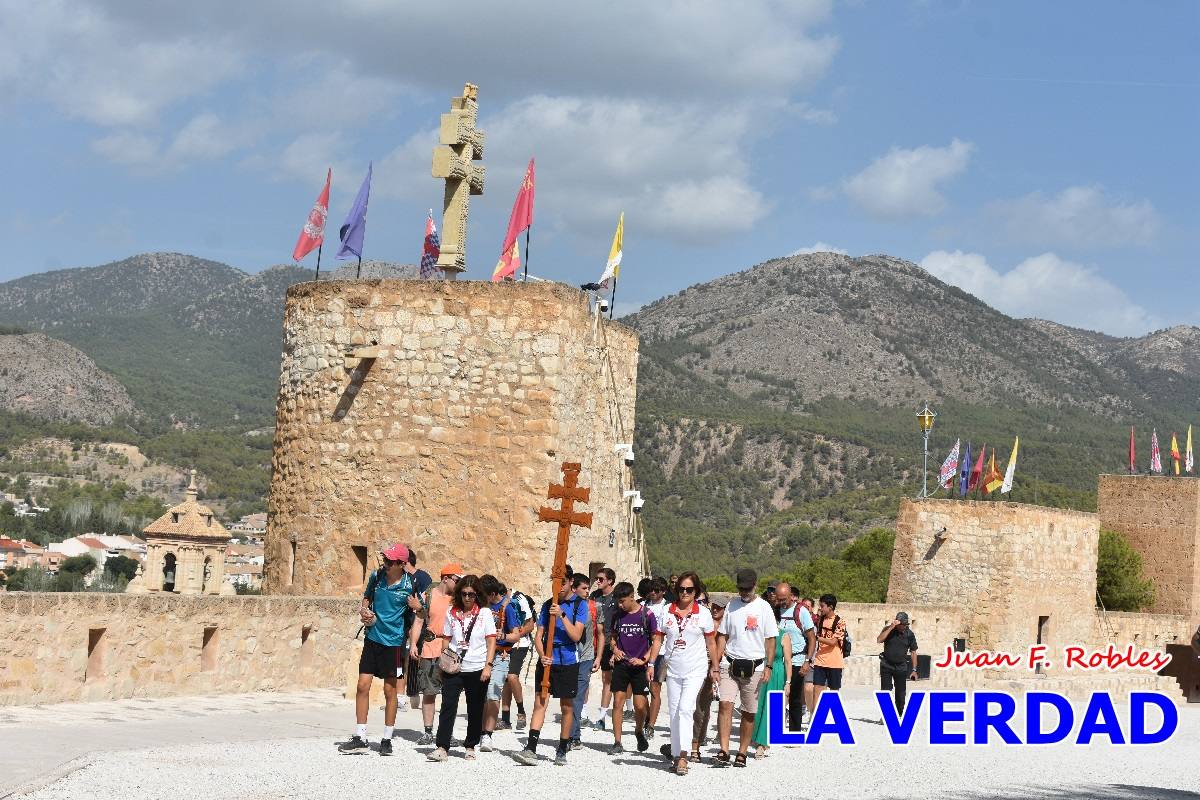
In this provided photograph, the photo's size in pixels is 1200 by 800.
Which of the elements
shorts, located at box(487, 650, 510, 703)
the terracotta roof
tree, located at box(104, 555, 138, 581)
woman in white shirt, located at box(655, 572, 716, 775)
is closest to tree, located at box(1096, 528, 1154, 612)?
the terracotta roof

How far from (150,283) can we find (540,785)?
176317 millimetres

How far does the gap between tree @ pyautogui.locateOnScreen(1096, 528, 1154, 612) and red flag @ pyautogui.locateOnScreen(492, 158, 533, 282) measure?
29928 mm

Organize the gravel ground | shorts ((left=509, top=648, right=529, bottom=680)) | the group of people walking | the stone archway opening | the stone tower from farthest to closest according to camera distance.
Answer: the stone archway opening → the stone tower → shorts ((left=509, top=648, right=529, bottom=680)) → the group of people walking → the gravel ground

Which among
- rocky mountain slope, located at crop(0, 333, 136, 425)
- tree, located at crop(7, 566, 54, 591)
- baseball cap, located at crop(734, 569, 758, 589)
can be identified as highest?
rocky mountain slope, located at crop(0, 333, 136, 425)

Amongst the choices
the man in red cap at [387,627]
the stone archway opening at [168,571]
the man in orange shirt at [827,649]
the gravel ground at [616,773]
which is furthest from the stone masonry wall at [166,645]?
the stone archway opening at [168,571]

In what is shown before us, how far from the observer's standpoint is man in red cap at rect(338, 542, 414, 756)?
1070 centimetres

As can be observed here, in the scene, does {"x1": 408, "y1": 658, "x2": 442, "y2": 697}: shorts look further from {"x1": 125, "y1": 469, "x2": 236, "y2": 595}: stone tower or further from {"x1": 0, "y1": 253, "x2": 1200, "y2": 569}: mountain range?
{"x1": 125, "y1": 469, "x2": 236, "y2": 595}: stone tower

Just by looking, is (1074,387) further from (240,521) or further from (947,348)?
(240,521)

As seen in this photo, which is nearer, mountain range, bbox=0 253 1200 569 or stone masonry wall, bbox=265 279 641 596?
stone masonry wall, bbox=265 279 641 596

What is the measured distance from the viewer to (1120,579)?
1716 inches

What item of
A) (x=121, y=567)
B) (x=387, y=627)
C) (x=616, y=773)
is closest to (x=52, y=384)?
(x=121, y=567)

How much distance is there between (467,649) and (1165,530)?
126 feet

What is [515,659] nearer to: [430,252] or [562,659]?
[562,659]

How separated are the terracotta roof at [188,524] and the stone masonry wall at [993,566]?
32255mm
